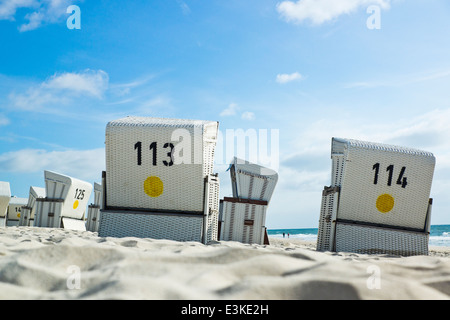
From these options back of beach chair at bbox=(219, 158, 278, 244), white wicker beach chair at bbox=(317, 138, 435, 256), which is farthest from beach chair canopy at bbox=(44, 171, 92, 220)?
white wicker beach chair at bbox=(317, 138, 435, 256)

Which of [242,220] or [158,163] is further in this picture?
[242,220]

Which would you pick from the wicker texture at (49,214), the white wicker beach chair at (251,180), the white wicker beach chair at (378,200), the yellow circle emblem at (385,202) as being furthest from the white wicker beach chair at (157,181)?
the wicker texture at (49,214)

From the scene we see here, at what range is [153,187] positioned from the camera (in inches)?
241

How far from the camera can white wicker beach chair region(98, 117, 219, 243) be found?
235 inches

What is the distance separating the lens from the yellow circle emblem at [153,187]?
6.10 m

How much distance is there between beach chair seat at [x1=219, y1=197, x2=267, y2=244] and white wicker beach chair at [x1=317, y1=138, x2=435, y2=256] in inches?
60.7

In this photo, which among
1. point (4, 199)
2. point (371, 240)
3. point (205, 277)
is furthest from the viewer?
point (4, 199)

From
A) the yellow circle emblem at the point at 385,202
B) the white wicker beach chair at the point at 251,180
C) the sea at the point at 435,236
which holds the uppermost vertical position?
the white wicker beach chair at the point at 251,180

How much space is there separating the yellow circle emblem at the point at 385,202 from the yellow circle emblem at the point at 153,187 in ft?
11.8

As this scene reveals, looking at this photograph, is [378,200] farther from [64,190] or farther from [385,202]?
[64,190]

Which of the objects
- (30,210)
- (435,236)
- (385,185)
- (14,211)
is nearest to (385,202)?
(385,185)

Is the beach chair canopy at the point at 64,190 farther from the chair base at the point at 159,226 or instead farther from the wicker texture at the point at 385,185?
the wicker texture at the point at 385,185

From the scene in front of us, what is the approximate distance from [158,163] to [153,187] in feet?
1.30
